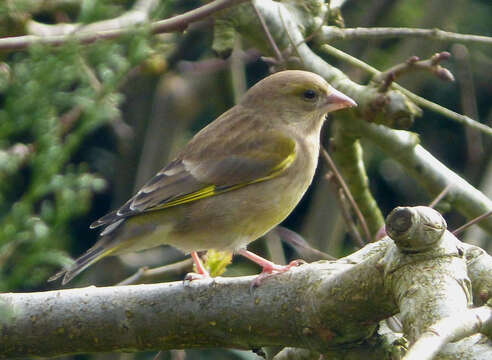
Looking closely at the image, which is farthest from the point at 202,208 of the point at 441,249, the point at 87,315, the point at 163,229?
the point at 441,249

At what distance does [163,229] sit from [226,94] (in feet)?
8.46

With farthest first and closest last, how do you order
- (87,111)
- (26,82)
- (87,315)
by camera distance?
(87,315) → (87,111) → (26,82)

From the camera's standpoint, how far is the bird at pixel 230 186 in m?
4.16

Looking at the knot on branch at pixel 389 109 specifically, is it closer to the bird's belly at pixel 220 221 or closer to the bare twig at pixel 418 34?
the bare twig at pixel 418 34

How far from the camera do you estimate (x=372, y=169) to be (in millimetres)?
6883

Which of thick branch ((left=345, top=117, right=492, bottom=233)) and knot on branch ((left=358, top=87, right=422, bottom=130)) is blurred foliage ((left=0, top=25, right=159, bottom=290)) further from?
thick branch ((left=345, top=117, right=492, bottom=233))

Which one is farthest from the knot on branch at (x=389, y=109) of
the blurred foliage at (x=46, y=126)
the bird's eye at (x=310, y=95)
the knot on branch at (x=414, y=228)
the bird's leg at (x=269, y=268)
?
the blurred foliage at (x=46, y=126)

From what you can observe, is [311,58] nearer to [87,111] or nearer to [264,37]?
[264,37]

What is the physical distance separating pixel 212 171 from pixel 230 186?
0.51ft

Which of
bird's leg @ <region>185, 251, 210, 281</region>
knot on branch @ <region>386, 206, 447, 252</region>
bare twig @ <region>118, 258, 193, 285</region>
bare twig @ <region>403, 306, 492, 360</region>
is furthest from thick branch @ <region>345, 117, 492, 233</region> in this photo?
bare twig @ <region>403, 306, 492, 360</region>

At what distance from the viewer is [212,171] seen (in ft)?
14.5

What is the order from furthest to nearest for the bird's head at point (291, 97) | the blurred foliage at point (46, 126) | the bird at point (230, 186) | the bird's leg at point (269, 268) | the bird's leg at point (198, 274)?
the bird's head at point (291, 97), the bird at point (230, 186), the bird's leg at point (198, 274), the bird's leg at point (269, 268), the blurred foliage at point (46, 126)

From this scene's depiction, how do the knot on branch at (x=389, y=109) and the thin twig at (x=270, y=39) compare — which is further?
the thin twig at (x=270, y=39)

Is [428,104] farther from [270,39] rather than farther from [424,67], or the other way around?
[270,39]
